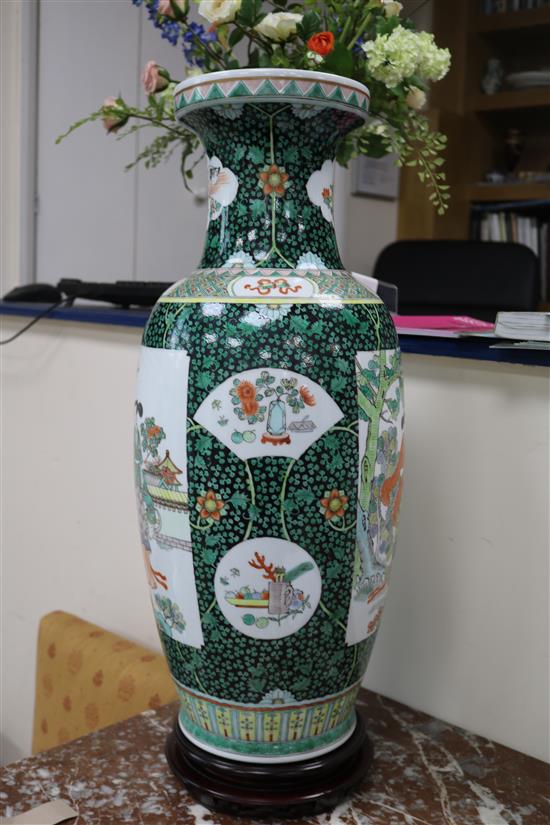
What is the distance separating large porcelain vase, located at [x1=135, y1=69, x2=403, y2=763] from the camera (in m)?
0.73

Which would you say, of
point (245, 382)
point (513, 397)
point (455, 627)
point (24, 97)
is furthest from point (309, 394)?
point (24, 97)

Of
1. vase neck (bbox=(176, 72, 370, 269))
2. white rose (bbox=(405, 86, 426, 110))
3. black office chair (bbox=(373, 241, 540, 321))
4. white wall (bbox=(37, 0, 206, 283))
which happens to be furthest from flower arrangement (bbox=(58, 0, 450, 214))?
black office chair (bbox=(373, 241, 540, 321))

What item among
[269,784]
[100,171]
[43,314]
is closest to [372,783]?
[269,784]

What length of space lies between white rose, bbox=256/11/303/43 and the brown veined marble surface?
29.5 inches

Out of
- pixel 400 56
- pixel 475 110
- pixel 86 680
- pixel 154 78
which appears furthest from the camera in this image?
pixel 475 110

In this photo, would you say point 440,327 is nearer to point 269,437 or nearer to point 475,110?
point 269,437

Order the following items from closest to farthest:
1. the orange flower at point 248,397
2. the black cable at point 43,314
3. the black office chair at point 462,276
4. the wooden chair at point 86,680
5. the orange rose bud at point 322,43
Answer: the orange flower at point 248,397, the orange rose bud at point 322,43, the wooden chair at point 86,680, the black cable at point 43,314, the black office chair at point 462,276

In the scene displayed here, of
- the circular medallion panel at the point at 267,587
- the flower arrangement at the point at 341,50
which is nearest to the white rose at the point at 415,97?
the flower arrangement at the point at 341,50

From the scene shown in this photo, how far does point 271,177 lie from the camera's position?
78 cm

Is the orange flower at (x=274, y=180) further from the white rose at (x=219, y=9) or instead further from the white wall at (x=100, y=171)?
the white wall at (x=100, y=171)

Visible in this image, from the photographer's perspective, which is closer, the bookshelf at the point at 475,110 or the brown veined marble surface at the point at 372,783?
the brown veined marble surface at the point at 372,783

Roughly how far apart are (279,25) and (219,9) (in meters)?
0.06

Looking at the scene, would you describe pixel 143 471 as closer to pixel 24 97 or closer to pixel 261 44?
pixel 261 44

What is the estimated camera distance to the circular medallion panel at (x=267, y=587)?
0.75 m
